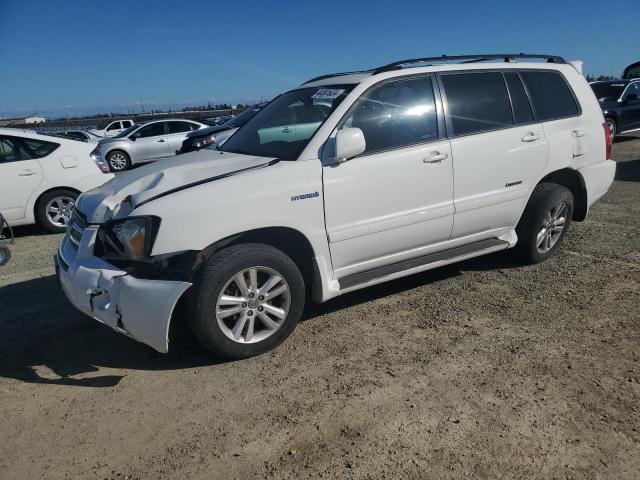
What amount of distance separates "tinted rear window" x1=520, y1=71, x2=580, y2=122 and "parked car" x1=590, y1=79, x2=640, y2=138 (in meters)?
9.98

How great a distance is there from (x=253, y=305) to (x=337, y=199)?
92 cm

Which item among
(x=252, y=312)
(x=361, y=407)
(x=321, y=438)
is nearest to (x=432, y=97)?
(x=252, y=312)

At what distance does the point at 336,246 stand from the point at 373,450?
148 cm

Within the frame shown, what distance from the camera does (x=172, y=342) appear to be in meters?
3.76

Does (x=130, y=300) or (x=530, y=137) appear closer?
(x=130, y=300)

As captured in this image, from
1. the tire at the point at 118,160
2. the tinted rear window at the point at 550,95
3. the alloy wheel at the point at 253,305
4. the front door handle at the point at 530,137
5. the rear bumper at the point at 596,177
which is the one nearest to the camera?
the alloy wheel at the point at 253,305

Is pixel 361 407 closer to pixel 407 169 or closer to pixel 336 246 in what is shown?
pixel 336 246

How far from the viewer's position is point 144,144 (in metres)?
16.7

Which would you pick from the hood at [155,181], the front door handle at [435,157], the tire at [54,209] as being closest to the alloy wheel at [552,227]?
the front door handle at [435,157]

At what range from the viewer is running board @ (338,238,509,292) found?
12.2ft

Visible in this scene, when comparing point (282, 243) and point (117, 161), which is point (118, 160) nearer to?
point (117, 161)

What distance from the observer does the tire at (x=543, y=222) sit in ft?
15.1

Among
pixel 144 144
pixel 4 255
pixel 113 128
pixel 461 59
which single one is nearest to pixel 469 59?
pixel 461 59

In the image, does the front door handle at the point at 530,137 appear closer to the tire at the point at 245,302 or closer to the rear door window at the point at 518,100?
the rear door window at the point at 518,100
